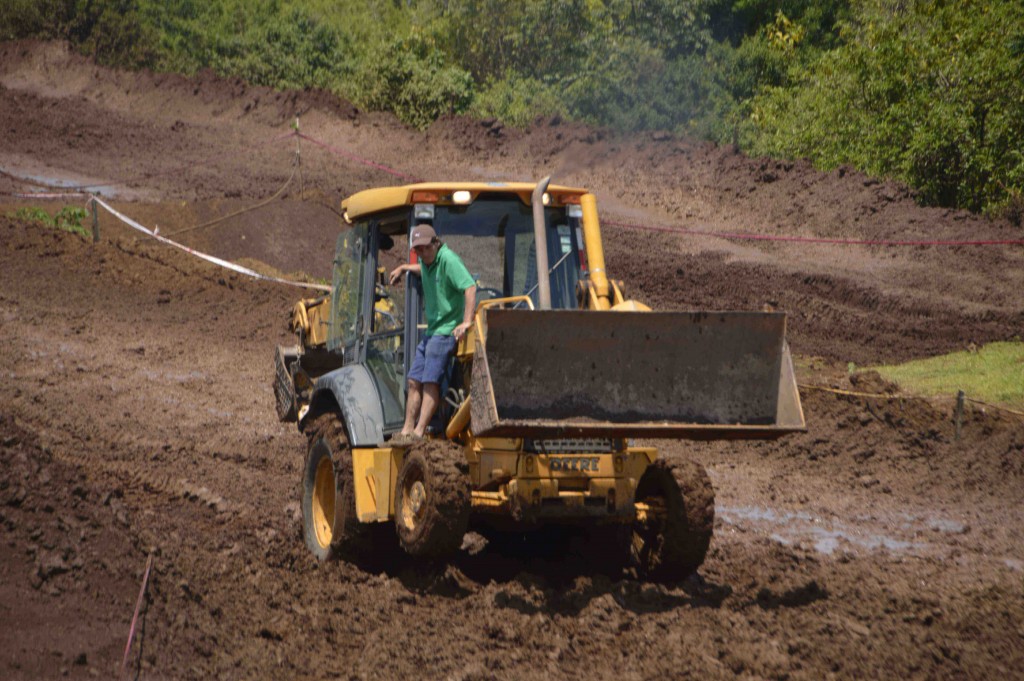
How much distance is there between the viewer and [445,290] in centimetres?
651

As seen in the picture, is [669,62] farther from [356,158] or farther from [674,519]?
[674,519]

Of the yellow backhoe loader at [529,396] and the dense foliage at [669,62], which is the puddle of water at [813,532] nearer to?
the yellow backhoe loader at [529,396]

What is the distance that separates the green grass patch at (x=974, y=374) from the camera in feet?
39.8

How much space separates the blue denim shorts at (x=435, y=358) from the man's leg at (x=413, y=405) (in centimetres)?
8

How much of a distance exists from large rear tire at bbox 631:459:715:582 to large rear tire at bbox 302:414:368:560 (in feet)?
5.66

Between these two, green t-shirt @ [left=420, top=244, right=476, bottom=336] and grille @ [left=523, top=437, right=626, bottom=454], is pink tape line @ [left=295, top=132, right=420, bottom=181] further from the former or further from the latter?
grille @ [left=523, top=437, right=626, bottom=454]

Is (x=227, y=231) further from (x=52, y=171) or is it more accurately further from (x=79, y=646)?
(x=79, y=646)

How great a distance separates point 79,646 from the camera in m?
4.96

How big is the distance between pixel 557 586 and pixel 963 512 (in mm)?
4721

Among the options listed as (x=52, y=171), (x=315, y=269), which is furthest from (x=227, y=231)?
(x=52, y=171)

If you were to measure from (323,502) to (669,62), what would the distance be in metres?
25.4

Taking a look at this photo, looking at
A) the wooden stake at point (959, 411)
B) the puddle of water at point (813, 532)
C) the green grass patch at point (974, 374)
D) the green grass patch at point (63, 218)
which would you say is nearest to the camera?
the puddle of water at point (813, 532)

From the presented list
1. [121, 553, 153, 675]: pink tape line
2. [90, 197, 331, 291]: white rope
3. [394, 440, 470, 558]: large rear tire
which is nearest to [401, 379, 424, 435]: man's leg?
[394, 440, 470, 558]: large rear tire

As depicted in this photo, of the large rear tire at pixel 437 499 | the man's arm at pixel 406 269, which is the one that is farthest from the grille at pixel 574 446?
the man's arm at pixel 406 269
